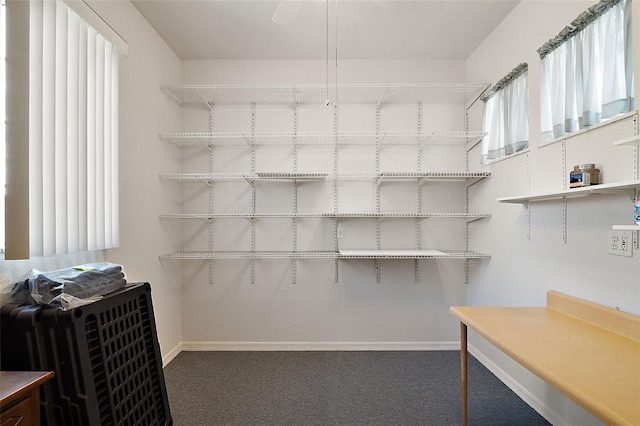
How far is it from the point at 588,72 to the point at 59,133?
2793 mm

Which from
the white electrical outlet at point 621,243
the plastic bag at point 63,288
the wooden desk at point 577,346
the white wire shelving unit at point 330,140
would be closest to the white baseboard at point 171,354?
the white wire shelving unit at point 330,140

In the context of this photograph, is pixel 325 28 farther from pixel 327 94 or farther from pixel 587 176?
pixel 587 176

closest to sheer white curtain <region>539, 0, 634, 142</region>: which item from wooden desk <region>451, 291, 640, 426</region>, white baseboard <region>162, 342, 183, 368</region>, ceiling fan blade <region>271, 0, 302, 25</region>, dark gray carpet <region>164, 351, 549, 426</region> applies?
wooden desk <region>451, 291, 640, 426</region>

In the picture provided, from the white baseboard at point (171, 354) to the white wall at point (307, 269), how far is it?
0.15 m

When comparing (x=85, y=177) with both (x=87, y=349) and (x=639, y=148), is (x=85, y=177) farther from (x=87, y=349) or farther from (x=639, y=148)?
(x=639, y=148)

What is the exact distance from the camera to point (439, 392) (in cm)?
205

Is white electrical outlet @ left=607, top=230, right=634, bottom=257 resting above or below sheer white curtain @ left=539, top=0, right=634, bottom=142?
below

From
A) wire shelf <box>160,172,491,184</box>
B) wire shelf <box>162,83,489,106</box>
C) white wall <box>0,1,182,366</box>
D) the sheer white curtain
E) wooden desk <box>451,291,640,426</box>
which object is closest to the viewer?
wooden desk <box>451,291,640,426</box>

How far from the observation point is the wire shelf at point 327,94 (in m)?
2.54

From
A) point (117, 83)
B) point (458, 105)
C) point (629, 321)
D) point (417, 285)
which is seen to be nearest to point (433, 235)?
point (417, 285)

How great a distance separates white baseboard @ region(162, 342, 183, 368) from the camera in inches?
95.9

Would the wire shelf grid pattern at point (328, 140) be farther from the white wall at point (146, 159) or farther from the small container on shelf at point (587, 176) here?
the small container on shelf at point (587, 176)

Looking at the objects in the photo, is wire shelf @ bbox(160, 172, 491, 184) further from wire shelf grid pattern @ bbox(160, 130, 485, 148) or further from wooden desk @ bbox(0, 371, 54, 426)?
wooden desk @ bbox(0, 371, 54, 426)

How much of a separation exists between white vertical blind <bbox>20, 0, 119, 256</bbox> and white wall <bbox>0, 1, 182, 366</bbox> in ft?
0.50
